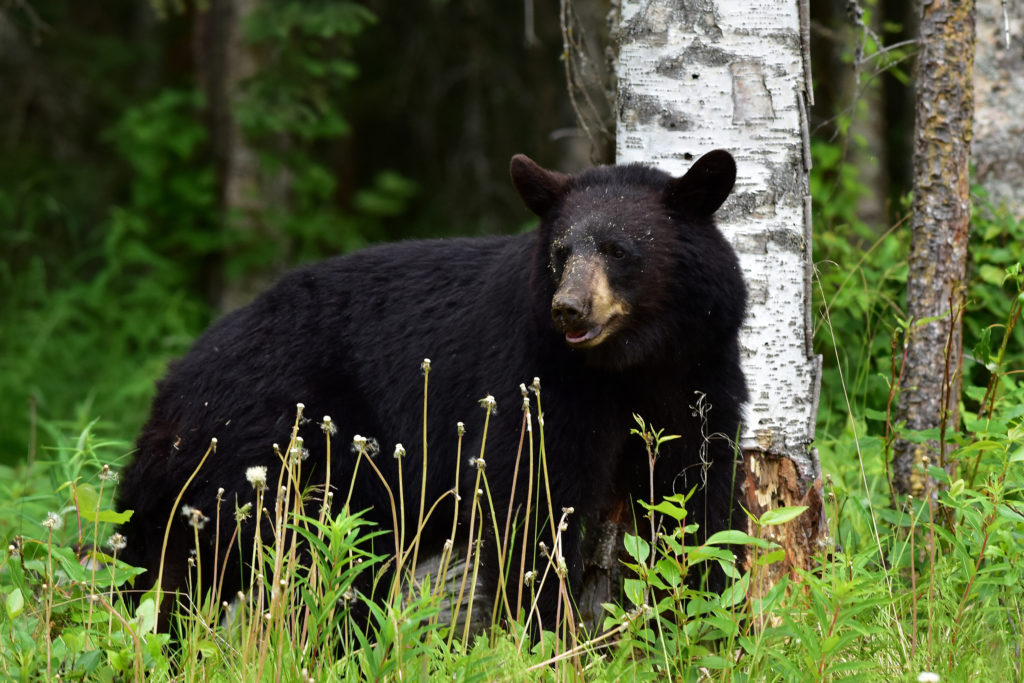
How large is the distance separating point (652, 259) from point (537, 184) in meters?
0.47

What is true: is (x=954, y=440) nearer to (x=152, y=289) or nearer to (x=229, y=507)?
(x=229, y=507)

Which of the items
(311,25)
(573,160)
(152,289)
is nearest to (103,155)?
(152,289)

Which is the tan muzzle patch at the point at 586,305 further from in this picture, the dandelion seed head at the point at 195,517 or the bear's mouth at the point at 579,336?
the dandelion seed head at the point at 195,517

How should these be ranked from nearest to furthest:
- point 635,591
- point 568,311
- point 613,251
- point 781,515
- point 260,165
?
point 781,515 → point 635,591 → point 568,311 → point 613,251 → point 260,165

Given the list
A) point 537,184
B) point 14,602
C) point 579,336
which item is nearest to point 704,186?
point 537,184

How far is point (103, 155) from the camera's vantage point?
1322 cm

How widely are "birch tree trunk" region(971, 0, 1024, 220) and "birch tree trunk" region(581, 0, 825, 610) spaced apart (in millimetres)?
2310

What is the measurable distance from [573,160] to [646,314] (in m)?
7.69

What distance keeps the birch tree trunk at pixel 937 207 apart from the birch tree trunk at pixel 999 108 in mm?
1937

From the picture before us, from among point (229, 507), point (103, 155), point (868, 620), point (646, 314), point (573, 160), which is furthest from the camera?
point (103, 155)

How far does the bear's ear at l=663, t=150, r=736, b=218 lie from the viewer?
11.2 feet

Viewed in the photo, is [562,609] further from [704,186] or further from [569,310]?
[704,186]

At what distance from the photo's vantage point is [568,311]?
3219 mm

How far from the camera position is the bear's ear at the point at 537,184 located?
3652 mm
